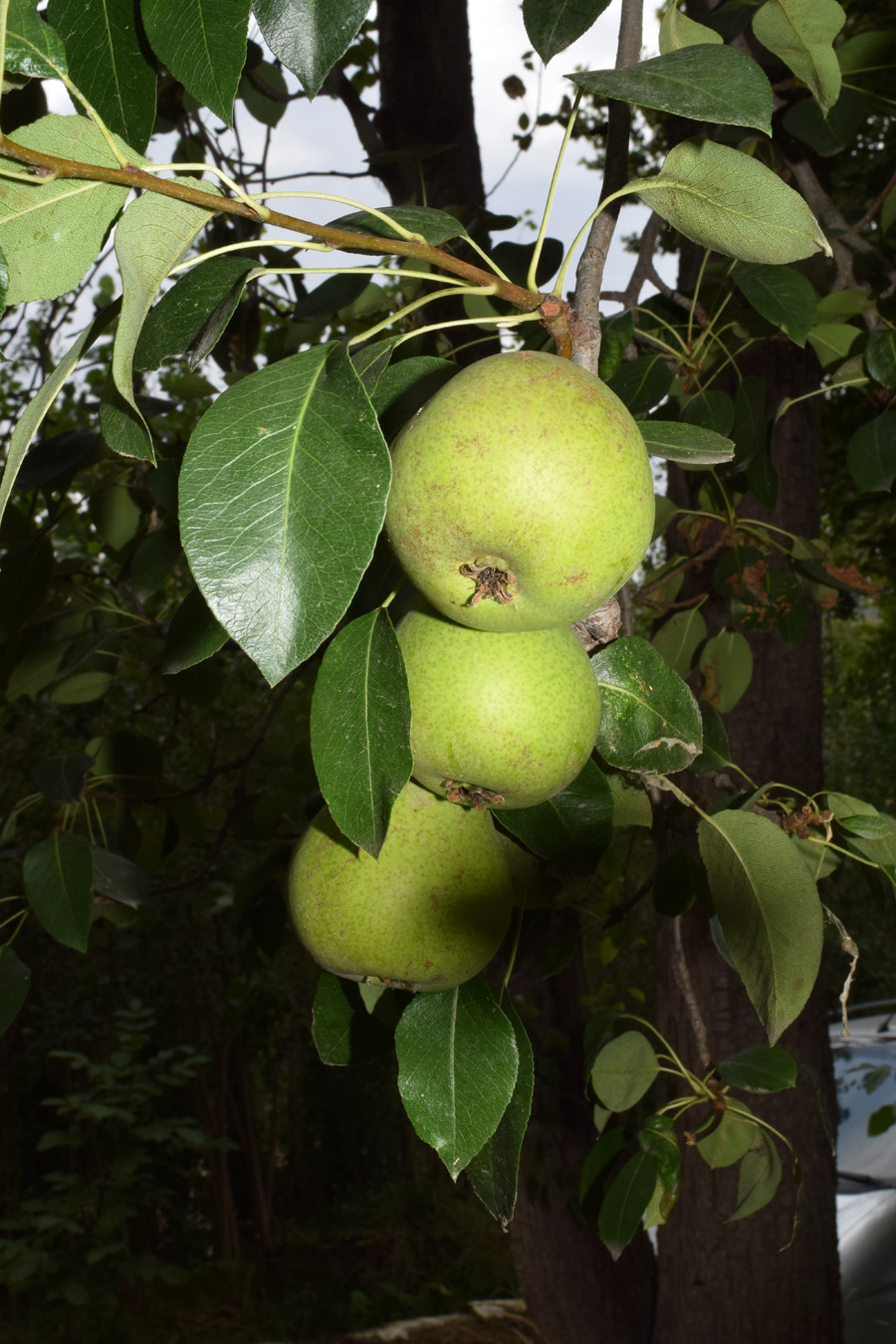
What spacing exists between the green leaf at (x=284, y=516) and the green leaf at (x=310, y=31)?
8.4 inches

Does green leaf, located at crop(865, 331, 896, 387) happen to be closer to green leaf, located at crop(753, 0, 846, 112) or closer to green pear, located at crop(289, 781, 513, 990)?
green leaf, located at crop(753, 0, 846, 112)

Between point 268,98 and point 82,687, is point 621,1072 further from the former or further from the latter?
point 268,98

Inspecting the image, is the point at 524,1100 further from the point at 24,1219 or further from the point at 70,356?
the point at 24,1219

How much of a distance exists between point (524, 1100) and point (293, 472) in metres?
0.55

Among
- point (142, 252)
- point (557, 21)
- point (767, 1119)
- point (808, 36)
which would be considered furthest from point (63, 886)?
point (767, 1119)

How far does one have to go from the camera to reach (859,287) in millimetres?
1748

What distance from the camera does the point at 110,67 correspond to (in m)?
0.67

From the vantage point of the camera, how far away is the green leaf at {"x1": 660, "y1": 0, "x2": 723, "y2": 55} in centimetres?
91

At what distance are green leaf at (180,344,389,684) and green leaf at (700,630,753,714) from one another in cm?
153

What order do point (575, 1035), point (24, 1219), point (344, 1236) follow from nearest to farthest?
point (575, 1035) → point (24, 1219) → point (344, 1236)

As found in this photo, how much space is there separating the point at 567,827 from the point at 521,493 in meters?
0.32

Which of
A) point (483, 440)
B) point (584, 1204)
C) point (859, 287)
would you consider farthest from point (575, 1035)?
point (483, 440)

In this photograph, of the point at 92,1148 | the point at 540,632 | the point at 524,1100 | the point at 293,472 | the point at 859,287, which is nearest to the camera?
the point at 293,472

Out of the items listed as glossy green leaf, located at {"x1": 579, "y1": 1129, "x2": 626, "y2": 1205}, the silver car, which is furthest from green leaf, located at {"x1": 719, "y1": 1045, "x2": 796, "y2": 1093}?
the silver car
